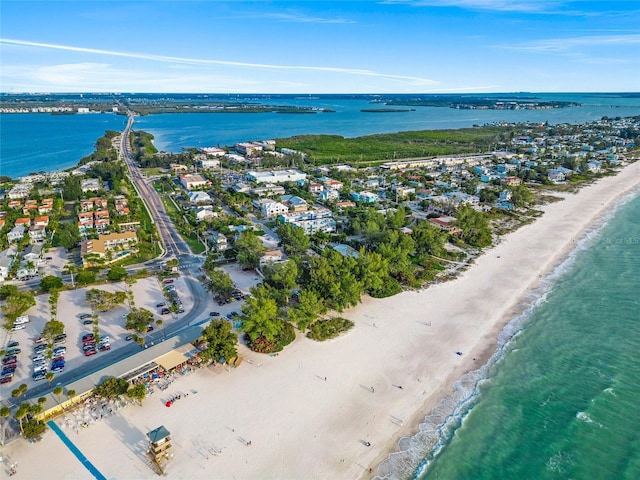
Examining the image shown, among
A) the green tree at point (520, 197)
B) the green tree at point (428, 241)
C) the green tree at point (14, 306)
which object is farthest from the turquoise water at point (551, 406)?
the green tree at point (14, 306)

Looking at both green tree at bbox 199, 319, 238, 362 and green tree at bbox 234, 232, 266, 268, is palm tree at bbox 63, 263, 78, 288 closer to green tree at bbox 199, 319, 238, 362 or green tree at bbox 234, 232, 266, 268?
green tree at bbox 234, 232, 266, 268

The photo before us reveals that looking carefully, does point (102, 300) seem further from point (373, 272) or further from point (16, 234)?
point (16, 234)

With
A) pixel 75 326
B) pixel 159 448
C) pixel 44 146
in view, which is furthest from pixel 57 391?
pixel 44 146

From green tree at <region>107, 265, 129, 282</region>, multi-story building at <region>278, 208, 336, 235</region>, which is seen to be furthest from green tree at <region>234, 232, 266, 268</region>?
green tree at <region>107, 265, 129, 282</region>

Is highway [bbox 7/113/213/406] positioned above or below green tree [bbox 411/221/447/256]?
below

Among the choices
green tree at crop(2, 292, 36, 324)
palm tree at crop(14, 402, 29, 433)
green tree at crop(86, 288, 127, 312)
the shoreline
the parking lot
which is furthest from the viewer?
green tree at crop(86, 288, 127, 312)

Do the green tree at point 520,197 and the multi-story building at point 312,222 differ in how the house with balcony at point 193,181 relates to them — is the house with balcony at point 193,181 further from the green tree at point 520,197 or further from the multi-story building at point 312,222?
the green tree at point 520,197
